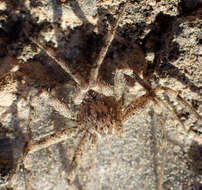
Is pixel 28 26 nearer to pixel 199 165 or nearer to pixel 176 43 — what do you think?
pixel 176 43

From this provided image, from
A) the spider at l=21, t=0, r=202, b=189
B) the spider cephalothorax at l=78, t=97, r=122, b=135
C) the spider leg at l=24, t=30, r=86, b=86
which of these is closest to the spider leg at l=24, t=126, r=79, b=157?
the spider at l=21, t=0, r=202, b=189

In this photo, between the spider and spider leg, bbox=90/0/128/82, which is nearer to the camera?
spider leg, bbox=90/0/128/82

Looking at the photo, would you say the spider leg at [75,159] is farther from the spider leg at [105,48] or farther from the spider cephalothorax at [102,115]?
the spider leg at [105,48]

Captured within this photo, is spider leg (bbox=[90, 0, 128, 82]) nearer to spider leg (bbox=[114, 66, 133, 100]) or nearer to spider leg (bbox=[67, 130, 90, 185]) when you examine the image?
spider leg (bbox=[114, 66, 133, 100])

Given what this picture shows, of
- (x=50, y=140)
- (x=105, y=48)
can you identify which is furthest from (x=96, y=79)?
(x=50, y=140)

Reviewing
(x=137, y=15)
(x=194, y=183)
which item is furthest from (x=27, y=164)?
(x=137, y=15)

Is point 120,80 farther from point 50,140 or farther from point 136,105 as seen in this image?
point 50,140

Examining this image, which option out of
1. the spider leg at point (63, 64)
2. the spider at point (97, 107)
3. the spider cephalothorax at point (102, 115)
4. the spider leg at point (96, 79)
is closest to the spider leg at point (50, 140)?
the spider at point (97, 107)
